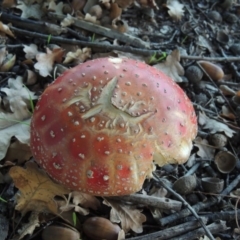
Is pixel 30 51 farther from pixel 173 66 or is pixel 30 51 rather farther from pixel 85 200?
pixel 85 200

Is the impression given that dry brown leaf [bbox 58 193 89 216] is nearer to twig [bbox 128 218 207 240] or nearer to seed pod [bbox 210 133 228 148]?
twig [bbox 128 218 207 240]

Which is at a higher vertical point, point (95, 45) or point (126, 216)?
point (95, 45)

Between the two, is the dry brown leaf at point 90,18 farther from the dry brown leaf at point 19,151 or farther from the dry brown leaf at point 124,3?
the dry brown leaf at point 19,151

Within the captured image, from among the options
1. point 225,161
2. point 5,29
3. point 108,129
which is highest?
point 108,129

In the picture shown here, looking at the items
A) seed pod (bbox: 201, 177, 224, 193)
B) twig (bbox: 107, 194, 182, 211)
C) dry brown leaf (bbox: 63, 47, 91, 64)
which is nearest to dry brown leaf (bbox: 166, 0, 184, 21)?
dry brown leaf (bbox: 63, 47, 91, 64)

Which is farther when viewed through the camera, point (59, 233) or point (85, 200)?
point (85, 200)

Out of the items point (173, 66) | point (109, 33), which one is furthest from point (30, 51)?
point (173, 66)

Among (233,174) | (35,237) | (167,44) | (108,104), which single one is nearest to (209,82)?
(167,44)

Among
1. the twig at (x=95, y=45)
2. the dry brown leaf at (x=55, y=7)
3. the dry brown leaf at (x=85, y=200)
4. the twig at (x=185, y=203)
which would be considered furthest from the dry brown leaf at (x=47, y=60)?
the twig at (x=185, y=203)
